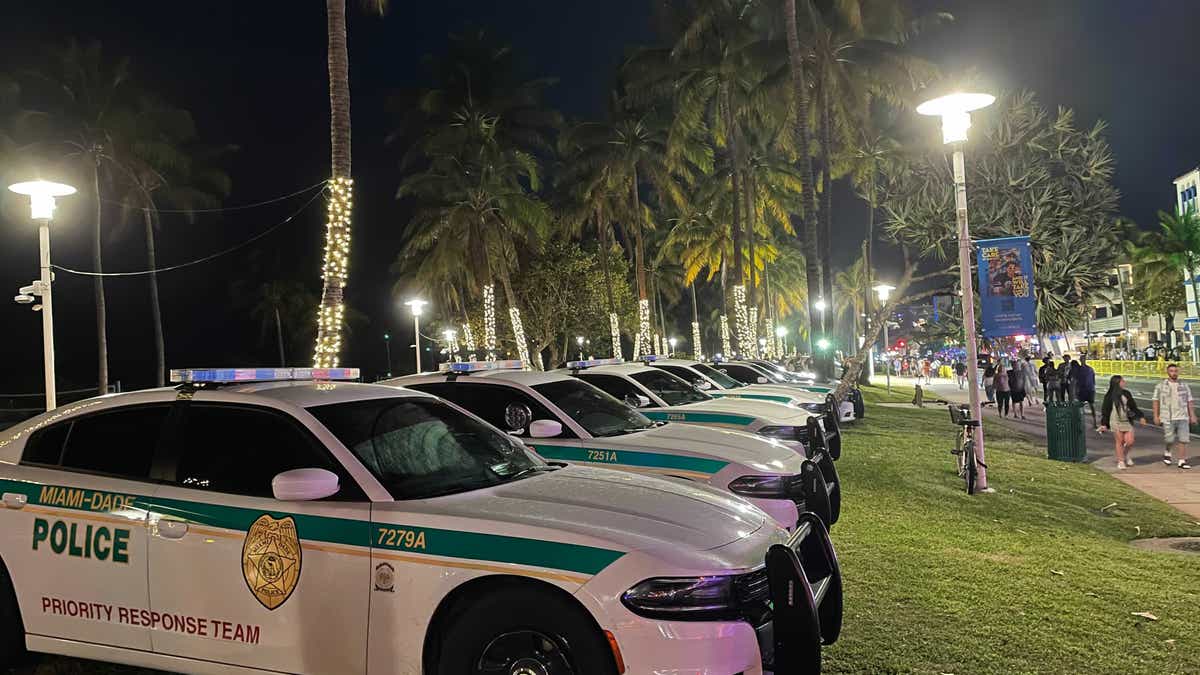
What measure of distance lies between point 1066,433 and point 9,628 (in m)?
14.6

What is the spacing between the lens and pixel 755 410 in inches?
404

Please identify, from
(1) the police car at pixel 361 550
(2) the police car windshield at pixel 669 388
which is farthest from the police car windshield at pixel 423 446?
(2) the police car windshield at pixel 669 388

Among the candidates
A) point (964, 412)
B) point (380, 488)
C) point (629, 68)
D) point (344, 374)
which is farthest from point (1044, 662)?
point (629, 68)

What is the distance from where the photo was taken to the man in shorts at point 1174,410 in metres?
13.1

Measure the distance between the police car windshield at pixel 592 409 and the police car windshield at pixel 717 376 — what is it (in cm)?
693

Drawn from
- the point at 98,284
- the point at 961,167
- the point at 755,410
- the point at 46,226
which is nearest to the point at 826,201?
the point at 961,167

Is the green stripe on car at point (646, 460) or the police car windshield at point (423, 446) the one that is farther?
the green stripe on car at point (646, 460)

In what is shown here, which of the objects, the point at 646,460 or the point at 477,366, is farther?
the point at 477,366

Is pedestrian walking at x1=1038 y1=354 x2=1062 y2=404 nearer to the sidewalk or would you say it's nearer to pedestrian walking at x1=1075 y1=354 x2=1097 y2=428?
the sidewalk

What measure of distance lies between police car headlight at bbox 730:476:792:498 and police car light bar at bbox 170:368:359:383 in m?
2.97

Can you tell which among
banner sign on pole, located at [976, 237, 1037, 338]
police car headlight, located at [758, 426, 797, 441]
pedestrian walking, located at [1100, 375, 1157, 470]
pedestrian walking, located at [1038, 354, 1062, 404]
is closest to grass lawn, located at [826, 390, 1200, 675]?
police car headlight, located at [758, 426, 797, 441]

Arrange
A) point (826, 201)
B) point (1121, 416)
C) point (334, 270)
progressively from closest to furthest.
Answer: point (1121, 416)
point (334, 270)
point (826, 201)

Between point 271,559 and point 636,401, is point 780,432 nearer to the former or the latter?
point 636,401

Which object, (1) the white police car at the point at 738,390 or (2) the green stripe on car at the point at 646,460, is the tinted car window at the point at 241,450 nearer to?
(2) the green stripe on car at the point at 646,460
